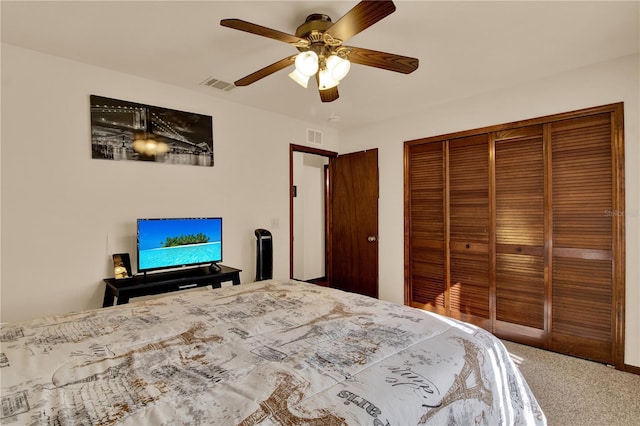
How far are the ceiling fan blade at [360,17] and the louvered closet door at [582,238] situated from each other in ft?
7.59

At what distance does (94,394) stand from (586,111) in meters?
3.75

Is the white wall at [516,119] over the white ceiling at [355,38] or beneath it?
beneath

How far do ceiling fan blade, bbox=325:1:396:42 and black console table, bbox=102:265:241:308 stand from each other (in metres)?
2.26

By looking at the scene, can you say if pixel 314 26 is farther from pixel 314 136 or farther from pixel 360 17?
pixel 314 136

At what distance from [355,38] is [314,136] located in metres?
2.23

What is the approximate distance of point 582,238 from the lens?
110 inches

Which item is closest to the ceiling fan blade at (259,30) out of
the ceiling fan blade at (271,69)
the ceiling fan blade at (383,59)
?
the ceiling fan blade at (271,69)

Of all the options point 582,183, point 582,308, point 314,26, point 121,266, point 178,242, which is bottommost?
point 582,308

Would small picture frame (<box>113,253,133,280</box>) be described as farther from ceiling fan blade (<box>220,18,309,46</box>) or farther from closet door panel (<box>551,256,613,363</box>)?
closet door panel (<box>551,256,613,363</box>)

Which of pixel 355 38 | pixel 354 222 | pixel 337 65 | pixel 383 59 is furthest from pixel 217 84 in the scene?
pixel 354 222

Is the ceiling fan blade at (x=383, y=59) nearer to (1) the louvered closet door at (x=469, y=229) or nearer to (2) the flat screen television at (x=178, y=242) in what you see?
(1) the louvered closet door at (x=469, y=229)

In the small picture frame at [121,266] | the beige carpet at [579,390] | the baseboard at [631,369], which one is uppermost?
the small picture frame at [121,266]

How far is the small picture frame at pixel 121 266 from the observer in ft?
8.94

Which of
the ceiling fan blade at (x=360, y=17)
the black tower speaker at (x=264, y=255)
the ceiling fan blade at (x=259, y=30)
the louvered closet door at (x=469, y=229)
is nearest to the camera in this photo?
the ceiling fan blade at (x=360, y=17)
